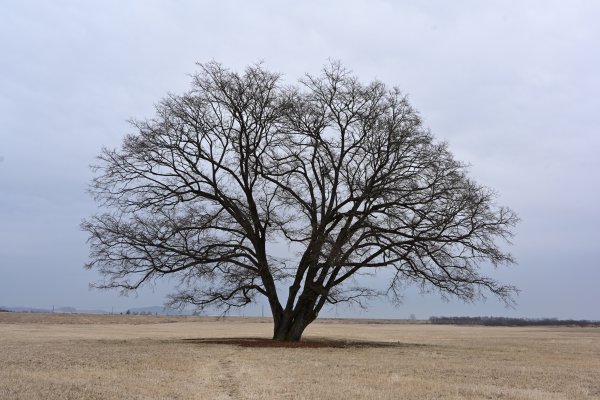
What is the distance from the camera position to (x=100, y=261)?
93.0 ft

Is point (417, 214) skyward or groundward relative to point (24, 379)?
skyward

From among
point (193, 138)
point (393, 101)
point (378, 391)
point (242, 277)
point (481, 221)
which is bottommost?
point (378, 391)

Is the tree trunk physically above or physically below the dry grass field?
above

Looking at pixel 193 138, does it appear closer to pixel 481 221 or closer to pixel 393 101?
Answer: pixel 393 101

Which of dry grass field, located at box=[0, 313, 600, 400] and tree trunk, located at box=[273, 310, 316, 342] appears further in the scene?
tree trunk, located at box=[273, 310, 316, 342]

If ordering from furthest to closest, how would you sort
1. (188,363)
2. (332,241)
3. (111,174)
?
1. (111,174)
2. (332,241)
3. (188,363)

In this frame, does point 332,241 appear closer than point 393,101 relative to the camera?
Yes

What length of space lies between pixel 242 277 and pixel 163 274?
3.73 m

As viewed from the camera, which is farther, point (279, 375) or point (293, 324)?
point (293, 324)

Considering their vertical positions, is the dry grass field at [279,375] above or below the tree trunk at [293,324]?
below

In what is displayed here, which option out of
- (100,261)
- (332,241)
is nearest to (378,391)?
(332,241)

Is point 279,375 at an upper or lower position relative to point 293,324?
lower

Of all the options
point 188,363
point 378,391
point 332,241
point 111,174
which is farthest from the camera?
point 111,174

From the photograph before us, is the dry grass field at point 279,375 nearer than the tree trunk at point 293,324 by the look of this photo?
Yes
